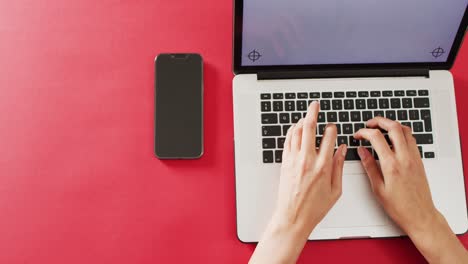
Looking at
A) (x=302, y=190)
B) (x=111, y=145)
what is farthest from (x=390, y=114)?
(x=111, y=145)

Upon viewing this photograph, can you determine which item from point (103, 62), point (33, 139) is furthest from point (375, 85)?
point (33, 139)

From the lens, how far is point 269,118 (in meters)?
0.80

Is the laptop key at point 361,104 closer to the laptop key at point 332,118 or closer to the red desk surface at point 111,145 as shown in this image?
the laptop key at point 332,118

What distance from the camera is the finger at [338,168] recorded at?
740 millimetres

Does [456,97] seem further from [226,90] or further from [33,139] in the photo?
[33,139]

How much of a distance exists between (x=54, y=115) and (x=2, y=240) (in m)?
0.23

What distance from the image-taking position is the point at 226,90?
0.84 meters

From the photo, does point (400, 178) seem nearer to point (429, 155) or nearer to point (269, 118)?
point (429, 155)

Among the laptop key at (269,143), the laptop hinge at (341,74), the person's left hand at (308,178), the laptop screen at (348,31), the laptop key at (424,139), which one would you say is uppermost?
the laptop screen at (348,31)

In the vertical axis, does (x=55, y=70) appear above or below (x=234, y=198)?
above

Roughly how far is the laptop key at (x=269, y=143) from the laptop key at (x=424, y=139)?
0.25 m

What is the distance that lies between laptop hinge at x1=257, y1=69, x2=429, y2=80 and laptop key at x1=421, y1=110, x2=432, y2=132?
70mm

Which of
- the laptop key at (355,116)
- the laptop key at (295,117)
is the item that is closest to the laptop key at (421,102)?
the laptop key at (355,116)

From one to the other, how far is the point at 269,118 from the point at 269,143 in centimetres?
5
